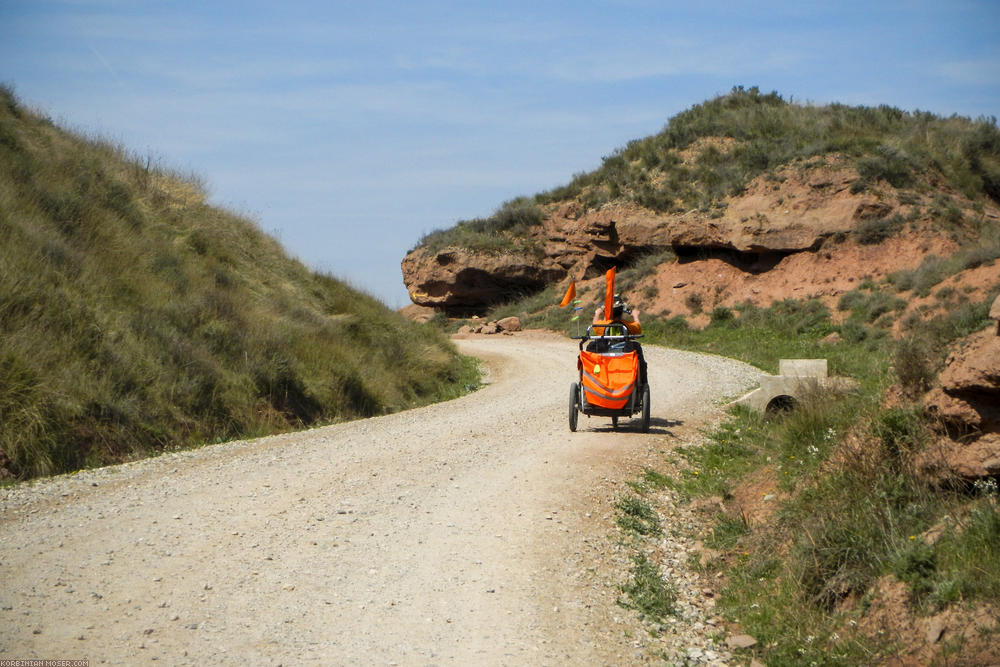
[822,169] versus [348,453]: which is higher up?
[822,169]

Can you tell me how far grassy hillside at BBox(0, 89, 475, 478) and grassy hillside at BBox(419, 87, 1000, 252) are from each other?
2159cm

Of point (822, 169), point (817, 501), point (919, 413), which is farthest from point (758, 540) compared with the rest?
→ point (822, 169)

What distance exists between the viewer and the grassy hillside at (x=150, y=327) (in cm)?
1080

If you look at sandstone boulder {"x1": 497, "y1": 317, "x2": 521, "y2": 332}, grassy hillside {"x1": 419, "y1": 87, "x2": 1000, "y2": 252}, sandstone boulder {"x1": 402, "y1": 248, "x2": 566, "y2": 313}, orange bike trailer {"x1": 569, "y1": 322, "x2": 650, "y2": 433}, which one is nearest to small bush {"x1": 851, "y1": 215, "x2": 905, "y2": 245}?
grassy hillside {"x1": 419, "y1": 87, "x2": 1000, "y2": 252}

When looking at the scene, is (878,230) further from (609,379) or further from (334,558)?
(334,558)

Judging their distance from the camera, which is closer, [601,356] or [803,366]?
[601,356]

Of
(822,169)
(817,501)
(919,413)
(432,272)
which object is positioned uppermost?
(822,169)

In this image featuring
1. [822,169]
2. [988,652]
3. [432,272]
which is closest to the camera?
[988,652]

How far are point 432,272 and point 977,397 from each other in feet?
141

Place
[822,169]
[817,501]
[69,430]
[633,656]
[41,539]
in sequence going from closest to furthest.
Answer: [633,656], [41,539], [817,501], [69,430], [822,169]

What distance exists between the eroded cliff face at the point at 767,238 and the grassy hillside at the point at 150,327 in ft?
52.0

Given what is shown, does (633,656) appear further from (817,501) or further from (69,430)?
(69,430)

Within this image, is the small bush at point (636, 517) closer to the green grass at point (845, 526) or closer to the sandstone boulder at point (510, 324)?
the green grass at point (845, 526)

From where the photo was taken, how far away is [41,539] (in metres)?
6.69
